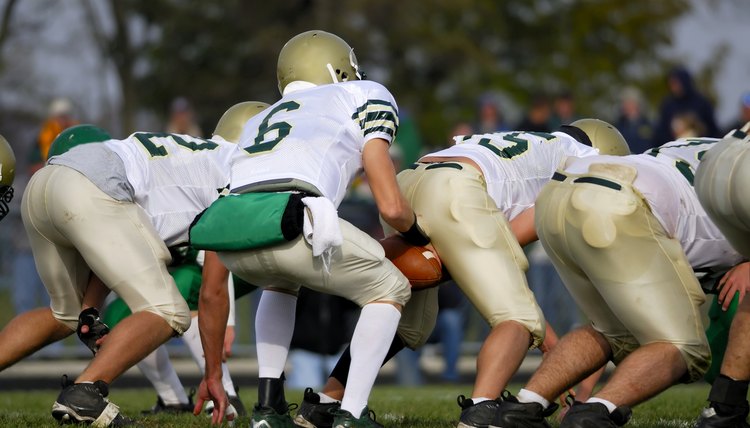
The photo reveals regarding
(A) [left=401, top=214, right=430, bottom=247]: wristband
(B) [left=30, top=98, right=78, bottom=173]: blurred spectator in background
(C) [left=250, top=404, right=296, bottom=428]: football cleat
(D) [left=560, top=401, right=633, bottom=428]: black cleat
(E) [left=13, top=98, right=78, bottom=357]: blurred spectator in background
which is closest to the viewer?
(D) [left=560, top=401, right=633, bottom=428]: black cleat

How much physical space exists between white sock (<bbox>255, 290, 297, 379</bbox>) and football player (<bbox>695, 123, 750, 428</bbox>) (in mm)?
1804

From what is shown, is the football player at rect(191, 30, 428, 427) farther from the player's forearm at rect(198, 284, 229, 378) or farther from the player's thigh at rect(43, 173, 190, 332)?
the player's thigh at rect(43, 173, 190, 332)

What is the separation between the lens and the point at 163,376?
7.19 m

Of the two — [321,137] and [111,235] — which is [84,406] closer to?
[111,235]

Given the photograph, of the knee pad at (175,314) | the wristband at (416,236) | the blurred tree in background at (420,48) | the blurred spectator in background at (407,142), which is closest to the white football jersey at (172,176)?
the knee pad at (175,314)

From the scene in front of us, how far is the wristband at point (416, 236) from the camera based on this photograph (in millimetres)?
5422

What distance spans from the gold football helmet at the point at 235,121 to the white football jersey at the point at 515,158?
4.18 ft

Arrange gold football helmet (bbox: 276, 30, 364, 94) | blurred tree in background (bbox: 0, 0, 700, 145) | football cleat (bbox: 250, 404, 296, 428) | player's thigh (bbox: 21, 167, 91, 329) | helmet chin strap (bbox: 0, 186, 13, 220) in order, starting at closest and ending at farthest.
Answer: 1. football cleat (bbox: 250, 404, 296, 428)
2. gold football helmet (bbox: 276, 30, 364, 94)
3. player's thigh (bbox: 21, 167, 91, 329)
4. helmet chin strap (bbox: 0, 186, 13, 220)
5. blurred tree in background (bbox: 0, 0, 700, 145)

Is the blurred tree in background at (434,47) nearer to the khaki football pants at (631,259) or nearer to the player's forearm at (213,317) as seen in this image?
the player's forearm at (213,317)

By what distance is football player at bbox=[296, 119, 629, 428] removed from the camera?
538 cm

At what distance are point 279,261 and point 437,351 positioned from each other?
8041mm

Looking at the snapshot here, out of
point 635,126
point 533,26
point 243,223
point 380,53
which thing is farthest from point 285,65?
point 533,26

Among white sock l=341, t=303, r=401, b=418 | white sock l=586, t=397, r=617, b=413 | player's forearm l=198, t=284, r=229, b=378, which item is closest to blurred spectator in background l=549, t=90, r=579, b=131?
player's forearm l=198, t=284, r=229, b=378

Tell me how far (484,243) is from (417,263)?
1.01 ft
